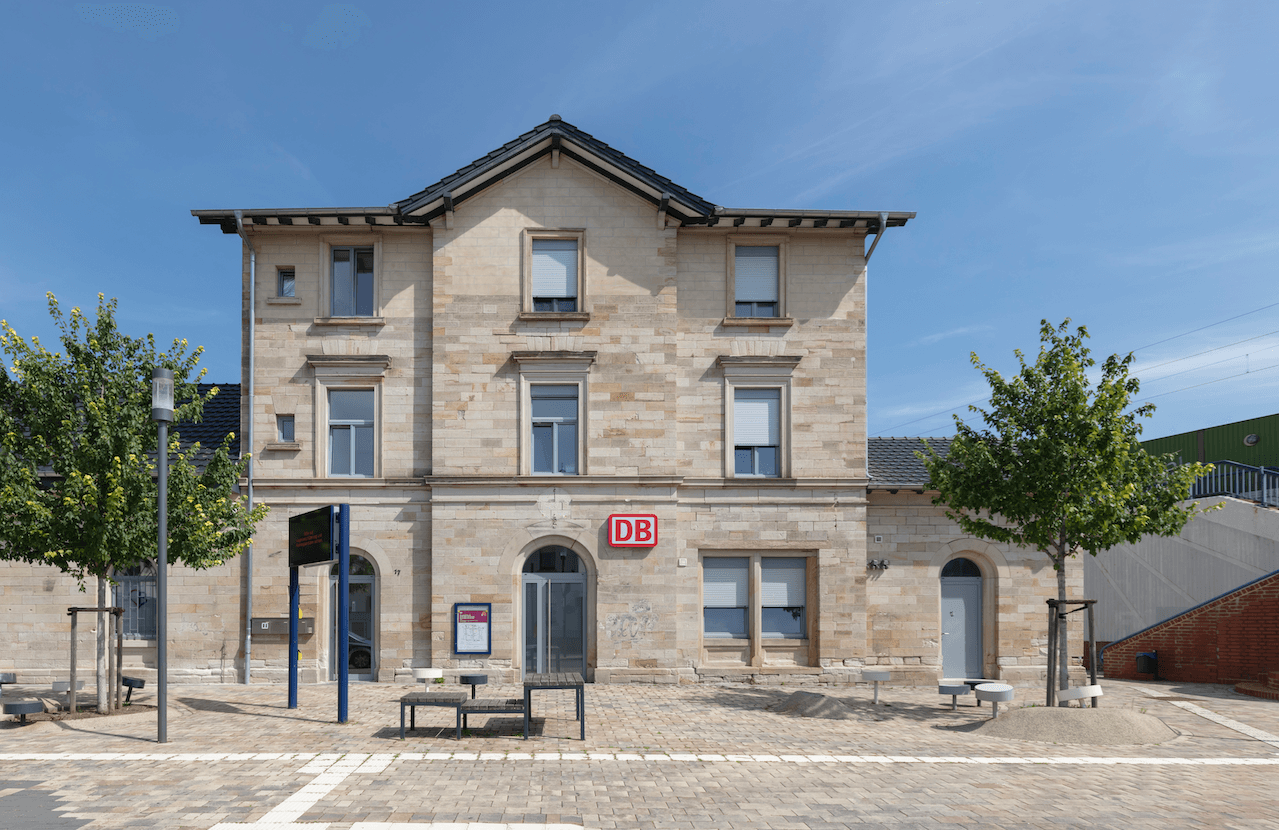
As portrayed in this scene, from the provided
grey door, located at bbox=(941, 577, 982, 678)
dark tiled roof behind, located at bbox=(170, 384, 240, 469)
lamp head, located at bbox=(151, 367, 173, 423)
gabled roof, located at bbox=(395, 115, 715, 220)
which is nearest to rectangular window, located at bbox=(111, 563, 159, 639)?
dark tiled roof behind, located at bbox=(170, 384, 240, 469)

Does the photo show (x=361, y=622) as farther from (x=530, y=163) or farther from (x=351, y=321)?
(x=530, y=163)

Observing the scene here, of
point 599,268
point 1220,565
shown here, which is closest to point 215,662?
point 599,268

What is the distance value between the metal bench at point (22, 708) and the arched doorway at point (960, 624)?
57.4 feet

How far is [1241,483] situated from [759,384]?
15.0 m

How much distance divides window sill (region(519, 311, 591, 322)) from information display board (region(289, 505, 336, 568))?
647 cm

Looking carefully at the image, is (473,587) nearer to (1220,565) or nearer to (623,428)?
(623,428)

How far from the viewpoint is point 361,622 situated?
59.2 feet

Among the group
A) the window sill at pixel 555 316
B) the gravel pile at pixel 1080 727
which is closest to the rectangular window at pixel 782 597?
the gravel pile at pixel 1080 727

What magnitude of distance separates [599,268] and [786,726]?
33.6 feet

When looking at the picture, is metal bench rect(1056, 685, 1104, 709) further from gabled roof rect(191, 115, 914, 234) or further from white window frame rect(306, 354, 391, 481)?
white window frame rect(306, 354, 391, 481)

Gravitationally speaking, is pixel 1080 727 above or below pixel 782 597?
below

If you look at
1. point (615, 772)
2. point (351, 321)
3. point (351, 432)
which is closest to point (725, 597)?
point (615, 772)

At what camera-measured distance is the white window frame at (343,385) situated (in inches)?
709

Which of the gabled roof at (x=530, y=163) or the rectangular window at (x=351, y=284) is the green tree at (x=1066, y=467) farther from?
the rectangular window at (x=351, y=284)
